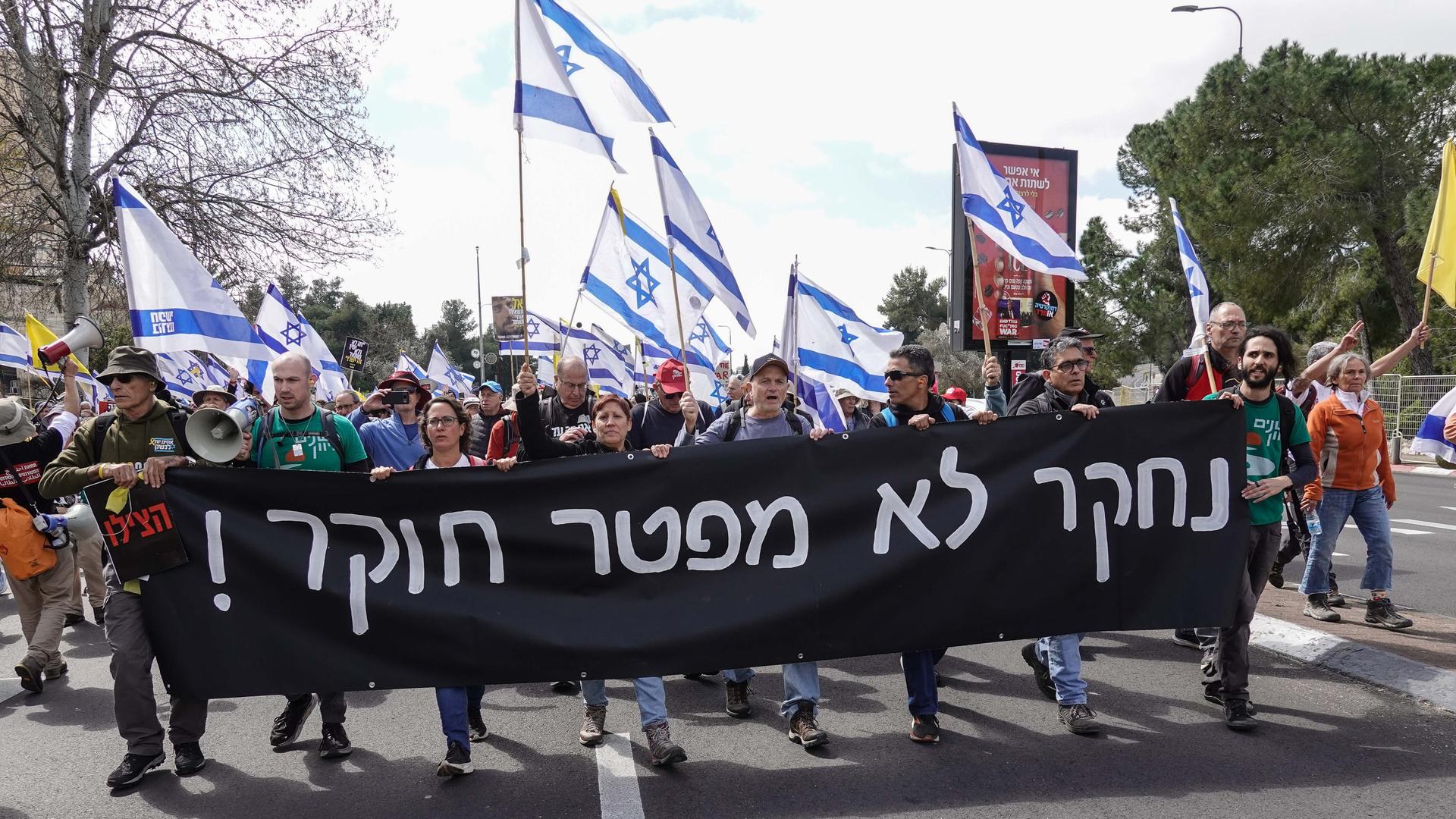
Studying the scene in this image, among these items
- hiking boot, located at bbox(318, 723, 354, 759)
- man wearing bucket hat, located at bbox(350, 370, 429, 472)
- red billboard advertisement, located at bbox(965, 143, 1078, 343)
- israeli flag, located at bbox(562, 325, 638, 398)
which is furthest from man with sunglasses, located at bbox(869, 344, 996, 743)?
israeli flag, located at bbox(562, 325, 638, 398)

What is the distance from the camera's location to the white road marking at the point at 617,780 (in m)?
3.80

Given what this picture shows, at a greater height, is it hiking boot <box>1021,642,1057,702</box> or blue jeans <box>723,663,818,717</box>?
blue jeans <box>723,663,818,717</box>

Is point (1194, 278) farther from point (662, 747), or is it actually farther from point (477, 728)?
point (477, 728)

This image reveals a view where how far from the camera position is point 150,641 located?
4309 millimetres

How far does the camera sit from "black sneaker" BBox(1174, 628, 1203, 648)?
6105 mm

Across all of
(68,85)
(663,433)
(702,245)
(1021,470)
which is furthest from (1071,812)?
(68,85)

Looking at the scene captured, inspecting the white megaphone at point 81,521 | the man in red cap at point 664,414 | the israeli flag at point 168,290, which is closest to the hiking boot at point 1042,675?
the man in red cap at point 664,414

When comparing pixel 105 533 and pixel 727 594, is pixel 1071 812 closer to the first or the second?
pixel 727 594

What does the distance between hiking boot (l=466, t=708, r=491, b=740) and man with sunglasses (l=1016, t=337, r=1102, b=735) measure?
2728mm

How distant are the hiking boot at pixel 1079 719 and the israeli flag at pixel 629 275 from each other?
5502mm

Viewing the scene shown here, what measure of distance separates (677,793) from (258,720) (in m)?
2.53

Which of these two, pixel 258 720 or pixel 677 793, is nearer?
pixel 677 793

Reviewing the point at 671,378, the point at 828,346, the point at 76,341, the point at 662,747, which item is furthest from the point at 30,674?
the point at 828,346

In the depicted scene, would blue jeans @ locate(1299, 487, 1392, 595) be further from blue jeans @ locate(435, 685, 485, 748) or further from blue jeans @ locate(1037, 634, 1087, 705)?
blue jeans @ locate(435, 685, 485, 748)
